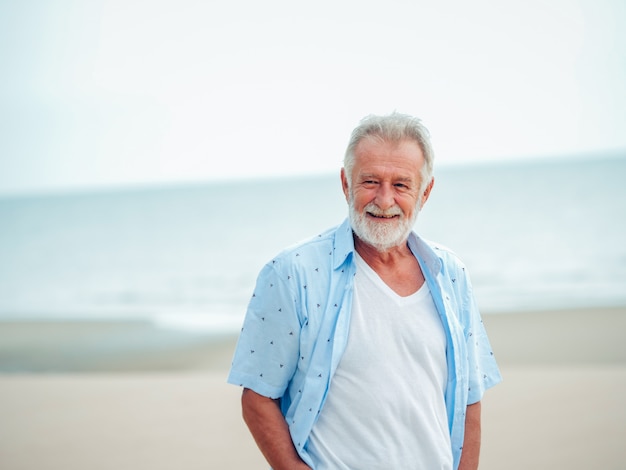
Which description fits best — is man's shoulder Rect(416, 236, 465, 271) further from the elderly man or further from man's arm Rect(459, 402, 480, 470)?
man's arm Rect(459, 402, 480, 470)

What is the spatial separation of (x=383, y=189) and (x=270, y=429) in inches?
27.2

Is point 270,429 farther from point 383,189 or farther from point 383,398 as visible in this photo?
point 383,189

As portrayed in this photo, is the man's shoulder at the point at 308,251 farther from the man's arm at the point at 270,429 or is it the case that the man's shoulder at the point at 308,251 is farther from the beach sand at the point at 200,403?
the beach sand at the point at 200,403

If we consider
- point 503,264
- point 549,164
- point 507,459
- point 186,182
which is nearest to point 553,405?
point 507,459

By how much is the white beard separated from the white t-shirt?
135 millimetres

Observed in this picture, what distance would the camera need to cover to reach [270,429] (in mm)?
1794

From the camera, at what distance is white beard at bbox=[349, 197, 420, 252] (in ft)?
6.07

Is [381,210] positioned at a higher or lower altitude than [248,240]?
higher

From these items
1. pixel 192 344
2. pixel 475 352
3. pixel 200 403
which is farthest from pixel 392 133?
pixel 192 344

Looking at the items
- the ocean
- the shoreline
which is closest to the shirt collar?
the shoreline

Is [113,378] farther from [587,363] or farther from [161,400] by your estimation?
[587,363]

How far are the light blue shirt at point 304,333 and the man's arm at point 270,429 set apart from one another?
0.02m

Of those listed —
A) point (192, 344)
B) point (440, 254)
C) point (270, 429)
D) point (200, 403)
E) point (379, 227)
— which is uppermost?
point (379, 227)

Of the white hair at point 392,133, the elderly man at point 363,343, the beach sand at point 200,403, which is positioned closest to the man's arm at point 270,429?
the elderly man at point 363,343
